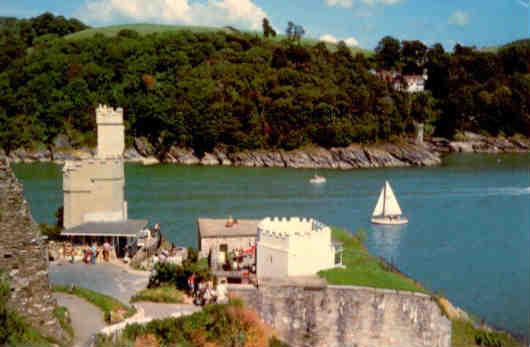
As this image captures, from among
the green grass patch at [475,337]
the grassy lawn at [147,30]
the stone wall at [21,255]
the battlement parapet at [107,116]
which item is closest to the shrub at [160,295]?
the stone wall at [21,255]

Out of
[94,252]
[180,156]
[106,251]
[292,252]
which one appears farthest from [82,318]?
[180,156]

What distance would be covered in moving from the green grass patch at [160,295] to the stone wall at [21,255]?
528 centimetres

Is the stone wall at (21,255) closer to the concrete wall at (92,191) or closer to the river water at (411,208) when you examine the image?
the concrete wall at (92,191)

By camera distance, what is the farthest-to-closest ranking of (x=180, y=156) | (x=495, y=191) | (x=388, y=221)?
(x=180, y=156), (x=495, y=191), (x=388, y=221)

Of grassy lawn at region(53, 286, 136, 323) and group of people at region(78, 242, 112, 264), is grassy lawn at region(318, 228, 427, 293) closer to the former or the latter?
grassy lawn at region(53, 286, 136, 323)

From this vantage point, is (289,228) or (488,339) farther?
(289,228)

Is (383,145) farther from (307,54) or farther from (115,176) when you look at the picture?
(115,176)

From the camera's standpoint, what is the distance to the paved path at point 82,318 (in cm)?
1165

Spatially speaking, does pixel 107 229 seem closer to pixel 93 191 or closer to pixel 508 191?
pixel 93 191

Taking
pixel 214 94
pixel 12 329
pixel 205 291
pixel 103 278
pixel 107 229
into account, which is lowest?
pixel 103 278

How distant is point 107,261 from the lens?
19.4m

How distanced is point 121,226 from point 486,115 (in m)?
85.7

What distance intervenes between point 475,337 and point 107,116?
16.3 m

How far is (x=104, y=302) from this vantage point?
46.3ft
